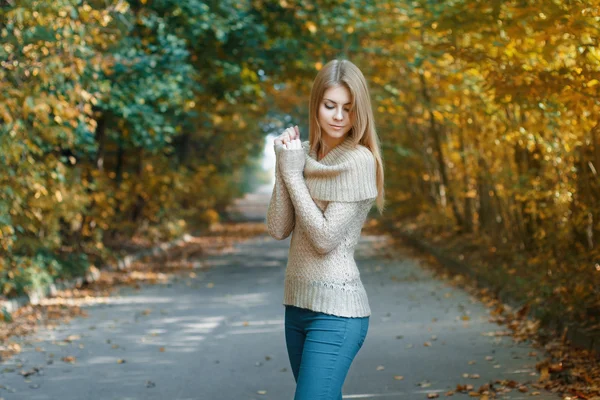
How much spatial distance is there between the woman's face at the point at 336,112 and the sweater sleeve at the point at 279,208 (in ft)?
0.72

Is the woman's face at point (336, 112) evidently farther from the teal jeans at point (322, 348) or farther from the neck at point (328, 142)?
the teal jeans at point (322, 348)

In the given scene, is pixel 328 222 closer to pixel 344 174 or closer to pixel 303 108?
pixel 344 174

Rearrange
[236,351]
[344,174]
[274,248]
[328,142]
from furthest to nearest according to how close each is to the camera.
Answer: [274,248]
[236,351]
[328,142]
[344,174]

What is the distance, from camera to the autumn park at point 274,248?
7465mm

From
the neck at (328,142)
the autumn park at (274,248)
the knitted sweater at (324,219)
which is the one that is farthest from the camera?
the autumn park at (274,248)

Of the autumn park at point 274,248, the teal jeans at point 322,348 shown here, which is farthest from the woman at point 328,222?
the autumn park at point 274,248

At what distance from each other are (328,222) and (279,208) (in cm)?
26

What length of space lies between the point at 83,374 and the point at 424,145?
15.9m

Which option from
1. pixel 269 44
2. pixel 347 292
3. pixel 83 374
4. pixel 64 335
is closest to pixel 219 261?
pixel 269 44

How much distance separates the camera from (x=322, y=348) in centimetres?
353

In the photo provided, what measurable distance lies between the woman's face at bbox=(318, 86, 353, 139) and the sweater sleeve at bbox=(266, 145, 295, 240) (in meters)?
0.22

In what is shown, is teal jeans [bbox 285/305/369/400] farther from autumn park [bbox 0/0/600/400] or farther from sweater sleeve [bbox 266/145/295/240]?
autumn park [bbox 0/0/600/400]

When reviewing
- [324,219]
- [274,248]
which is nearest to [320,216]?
[324,219]

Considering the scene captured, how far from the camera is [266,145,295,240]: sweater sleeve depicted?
372 cm
